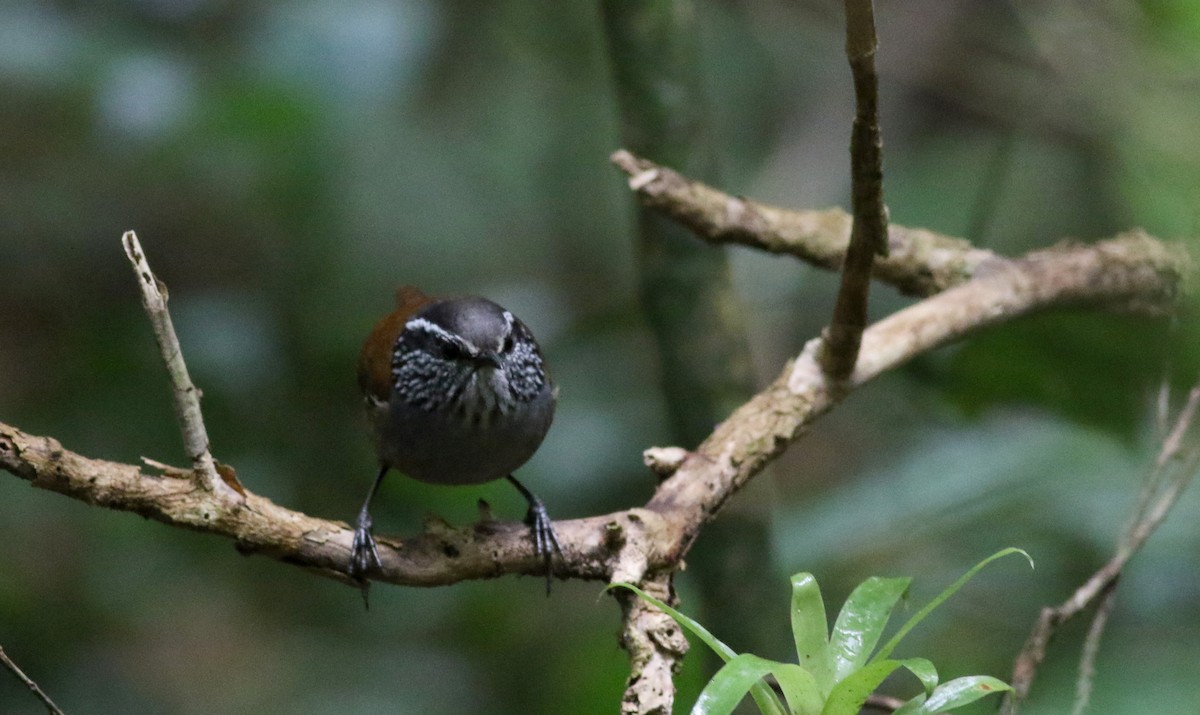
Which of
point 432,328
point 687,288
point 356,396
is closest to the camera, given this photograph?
point 432,328

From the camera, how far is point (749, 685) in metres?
1.65

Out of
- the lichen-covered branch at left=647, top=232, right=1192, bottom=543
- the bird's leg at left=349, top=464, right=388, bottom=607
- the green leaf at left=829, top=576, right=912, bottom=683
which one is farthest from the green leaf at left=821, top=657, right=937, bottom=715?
the bird's leg at left=349, top=464, right=388, bottom=607

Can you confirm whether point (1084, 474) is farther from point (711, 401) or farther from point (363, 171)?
point (363, 171)

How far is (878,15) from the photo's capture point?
6.39 m

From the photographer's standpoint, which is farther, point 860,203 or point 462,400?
point 462,400

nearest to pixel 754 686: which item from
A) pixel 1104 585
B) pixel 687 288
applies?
pixel 1104 585

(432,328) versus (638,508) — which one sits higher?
(432,328)

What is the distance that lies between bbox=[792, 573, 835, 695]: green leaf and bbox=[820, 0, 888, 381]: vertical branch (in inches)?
32.5

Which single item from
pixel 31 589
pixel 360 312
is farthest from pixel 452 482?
pixel 31 589

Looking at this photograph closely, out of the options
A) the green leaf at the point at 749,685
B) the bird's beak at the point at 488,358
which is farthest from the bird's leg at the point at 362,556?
A: the green leaf at the point at 749,685

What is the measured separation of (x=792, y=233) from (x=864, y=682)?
190 cm

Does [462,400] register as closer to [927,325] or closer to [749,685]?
[749,685]

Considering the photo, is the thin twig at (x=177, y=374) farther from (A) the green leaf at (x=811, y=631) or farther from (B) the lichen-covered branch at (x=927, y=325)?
(A) the green leaf at (x=811, y=631)

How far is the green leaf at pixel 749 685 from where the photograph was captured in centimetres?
162
